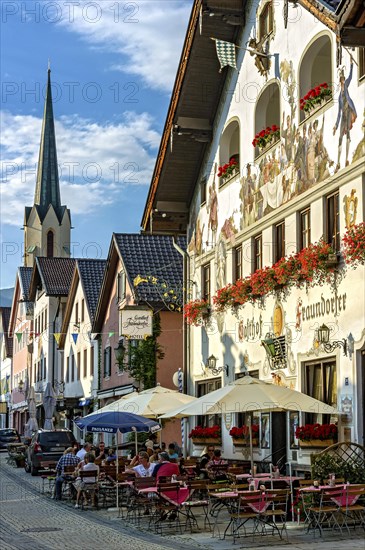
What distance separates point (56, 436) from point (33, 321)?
3887cm

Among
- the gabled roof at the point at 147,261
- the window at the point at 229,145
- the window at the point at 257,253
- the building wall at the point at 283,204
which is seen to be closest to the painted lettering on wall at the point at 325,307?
the building wall at the point at 283,204

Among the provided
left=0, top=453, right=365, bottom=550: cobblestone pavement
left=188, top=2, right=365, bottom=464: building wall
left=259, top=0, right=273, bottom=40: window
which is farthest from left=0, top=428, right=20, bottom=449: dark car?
left=259, top=0, right=273, bottom=40: window

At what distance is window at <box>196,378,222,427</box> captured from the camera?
1043 inches

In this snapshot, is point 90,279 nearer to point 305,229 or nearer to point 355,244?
point 305,229

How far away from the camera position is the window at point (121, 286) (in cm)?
3916

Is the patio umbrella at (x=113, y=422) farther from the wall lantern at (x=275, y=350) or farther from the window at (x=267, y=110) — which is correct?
the window at (x=267, y=110)

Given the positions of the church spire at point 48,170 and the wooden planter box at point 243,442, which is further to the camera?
the church spire at point 48,170

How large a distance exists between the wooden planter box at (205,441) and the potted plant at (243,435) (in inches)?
66.6

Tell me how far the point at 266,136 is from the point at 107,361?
22732 mm

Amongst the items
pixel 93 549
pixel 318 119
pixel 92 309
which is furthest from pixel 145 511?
pixel 92 309

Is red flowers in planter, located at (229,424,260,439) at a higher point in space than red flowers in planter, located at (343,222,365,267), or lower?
lower

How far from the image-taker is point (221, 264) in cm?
2633

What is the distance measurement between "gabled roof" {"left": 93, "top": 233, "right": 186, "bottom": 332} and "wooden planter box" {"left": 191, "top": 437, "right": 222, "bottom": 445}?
8.98 meters

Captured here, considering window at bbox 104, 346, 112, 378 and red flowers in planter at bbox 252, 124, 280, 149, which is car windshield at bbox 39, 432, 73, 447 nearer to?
window at bbox 104, 346, 112, 378
